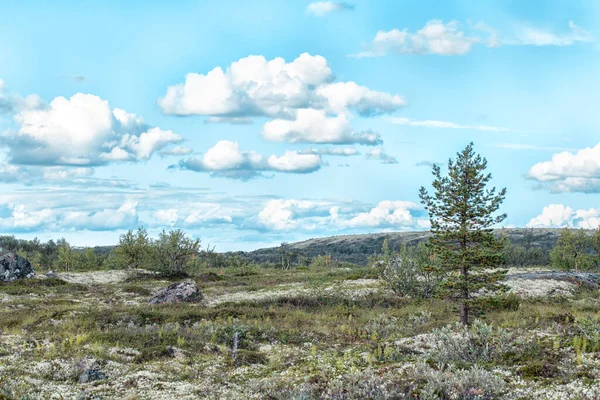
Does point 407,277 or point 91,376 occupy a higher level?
point 407,277

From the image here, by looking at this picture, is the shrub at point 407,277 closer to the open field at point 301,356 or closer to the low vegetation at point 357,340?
the low vegetation at point 357,340

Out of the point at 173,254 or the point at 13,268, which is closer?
the point at 13,268

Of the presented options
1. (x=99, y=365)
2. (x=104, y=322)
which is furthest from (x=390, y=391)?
(x=104, y=322)

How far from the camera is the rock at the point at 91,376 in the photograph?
14359 mm

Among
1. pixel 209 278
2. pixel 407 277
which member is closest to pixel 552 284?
pixel 407 277

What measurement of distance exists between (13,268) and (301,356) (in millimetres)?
50667

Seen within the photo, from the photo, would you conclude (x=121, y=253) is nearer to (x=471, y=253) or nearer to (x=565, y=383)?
(x=471, y=253)

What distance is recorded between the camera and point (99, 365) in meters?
16.0

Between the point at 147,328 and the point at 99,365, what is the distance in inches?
274

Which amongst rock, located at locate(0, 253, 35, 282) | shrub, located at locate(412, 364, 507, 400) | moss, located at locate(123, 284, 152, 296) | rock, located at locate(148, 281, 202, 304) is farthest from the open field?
rock, located at locate(0, 253, 35, 282)

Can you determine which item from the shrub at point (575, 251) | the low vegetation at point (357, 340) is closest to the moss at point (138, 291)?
the low vegetation at point (357, 340)

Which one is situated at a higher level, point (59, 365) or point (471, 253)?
point (471, 253)

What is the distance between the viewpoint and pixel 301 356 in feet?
55.2

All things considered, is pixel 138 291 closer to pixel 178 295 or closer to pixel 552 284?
pixel 178 295
